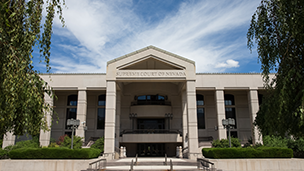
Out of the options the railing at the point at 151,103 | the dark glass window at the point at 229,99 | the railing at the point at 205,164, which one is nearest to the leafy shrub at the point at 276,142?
the railing at the point at 205,164

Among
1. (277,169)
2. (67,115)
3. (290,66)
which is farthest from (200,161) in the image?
(67,115)

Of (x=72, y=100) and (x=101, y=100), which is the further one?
(x=101, y=100)

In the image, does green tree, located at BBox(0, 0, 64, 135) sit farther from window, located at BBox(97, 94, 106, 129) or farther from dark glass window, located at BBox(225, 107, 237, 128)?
dark glass window, located at BBox(225, 107, 237, 128)

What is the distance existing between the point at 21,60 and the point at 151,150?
28026 millimetres

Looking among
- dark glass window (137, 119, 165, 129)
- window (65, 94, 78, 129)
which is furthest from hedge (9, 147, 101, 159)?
dark glass window (137, 119, 165, 129)

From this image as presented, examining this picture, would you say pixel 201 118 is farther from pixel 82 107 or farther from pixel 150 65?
pixel 82 107

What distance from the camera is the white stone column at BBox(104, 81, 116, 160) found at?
888 inches

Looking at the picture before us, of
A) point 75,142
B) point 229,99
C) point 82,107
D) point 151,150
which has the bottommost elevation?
point 151,150

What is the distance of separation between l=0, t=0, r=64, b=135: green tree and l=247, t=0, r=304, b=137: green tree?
7.83 m

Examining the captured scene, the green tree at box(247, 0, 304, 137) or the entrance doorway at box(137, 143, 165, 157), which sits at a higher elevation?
the green tree at box(247, 0, 304, 137)

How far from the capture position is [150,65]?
85.5 feet

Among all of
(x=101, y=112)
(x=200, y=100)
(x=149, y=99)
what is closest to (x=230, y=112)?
(x=200, y=100)

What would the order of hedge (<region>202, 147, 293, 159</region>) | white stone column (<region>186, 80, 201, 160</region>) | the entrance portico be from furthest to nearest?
the entrance portico → white stone column (<region>186, 80, 201, 160</region>) → hedge (<region>202, 147, 293, 159</region>)

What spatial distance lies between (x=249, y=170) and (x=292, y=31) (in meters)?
11.2
